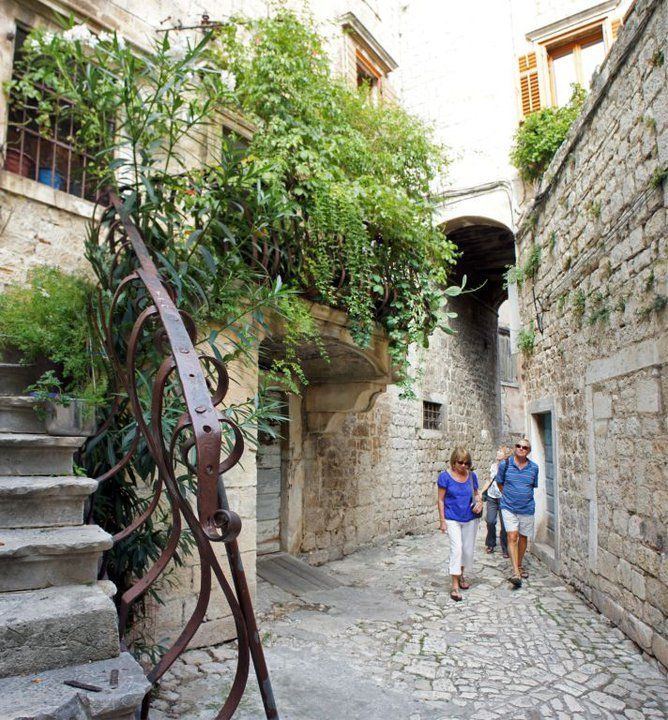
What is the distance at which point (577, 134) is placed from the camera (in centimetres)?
590

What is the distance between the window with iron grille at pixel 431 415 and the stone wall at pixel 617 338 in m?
3.78

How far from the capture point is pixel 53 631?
1713mm

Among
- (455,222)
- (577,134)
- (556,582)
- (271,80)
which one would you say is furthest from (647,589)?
(455,222)

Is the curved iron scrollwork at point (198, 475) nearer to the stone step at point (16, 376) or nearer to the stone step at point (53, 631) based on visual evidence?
the stone step at point (53, 631)

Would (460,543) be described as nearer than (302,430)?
Yes

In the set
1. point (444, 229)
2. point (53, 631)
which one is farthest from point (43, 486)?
point (444, 229)

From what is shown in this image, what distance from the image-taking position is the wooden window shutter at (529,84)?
28.9 feet

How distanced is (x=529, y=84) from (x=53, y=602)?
31.4 feet

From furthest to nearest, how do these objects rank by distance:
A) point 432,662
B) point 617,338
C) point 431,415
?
point 431,415, point 617,338, point 432,662

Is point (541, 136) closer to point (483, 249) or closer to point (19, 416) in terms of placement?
point (483, 249)

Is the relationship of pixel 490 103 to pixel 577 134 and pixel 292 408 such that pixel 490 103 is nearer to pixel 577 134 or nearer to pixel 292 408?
pixel 577 134

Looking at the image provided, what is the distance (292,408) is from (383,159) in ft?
10.9

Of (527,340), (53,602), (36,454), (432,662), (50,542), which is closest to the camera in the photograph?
(53,602)

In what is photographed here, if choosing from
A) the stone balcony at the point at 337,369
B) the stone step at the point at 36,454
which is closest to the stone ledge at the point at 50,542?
the stone step at the point at 36,454
